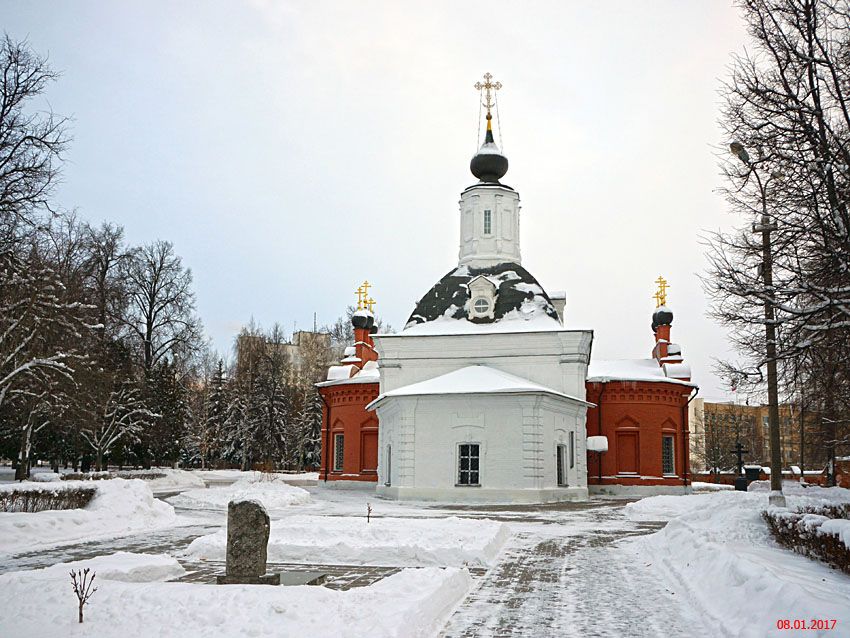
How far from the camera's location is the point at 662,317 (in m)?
38.3

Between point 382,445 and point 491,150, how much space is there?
14135 millimetres

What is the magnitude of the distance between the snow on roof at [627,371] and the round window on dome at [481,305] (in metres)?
6.55

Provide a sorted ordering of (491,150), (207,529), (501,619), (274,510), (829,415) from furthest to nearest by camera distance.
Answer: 1. (491,150)
2. (274,510)
3. (829,415)
4. (207,529)
5. (501,619)

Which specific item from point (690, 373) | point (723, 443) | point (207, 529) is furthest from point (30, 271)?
point (723, 443)

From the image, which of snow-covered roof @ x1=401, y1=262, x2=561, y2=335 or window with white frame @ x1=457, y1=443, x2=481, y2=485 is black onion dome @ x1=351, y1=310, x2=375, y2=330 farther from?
window with white frame @ x1=457, y1=443, x2=481, y2=485

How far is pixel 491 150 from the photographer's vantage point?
113ft

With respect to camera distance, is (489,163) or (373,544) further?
(489,163)

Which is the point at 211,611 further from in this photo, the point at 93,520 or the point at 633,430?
the point at 633,430

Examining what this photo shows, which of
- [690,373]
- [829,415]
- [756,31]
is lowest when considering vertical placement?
[829,415]

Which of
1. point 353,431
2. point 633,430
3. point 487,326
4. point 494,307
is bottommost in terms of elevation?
point 353,431

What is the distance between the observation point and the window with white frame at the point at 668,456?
34125mm

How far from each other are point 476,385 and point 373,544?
48.9 feet

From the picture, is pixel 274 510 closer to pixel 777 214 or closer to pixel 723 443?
pixel 777 214

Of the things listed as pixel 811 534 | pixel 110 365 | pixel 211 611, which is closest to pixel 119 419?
pixel 110 365
